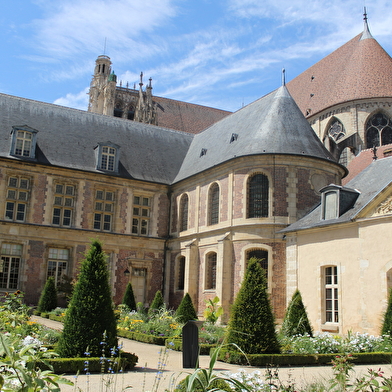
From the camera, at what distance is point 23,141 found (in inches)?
920

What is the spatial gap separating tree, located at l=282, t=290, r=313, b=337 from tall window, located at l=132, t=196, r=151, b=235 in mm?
12696

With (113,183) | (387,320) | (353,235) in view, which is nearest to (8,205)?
(113,183)

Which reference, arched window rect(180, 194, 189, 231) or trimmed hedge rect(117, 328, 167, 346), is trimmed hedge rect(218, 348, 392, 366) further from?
arched window rect(180, 194, 189, 231)

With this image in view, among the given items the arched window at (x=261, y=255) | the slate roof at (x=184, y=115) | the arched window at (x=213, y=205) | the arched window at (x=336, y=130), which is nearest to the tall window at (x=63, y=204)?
the arched window at (x=213, y=205)

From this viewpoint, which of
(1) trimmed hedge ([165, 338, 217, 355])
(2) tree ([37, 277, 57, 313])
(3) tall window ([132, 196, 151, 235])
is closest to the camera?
(1) trimmed hedge ([165, 338, 217, 355])

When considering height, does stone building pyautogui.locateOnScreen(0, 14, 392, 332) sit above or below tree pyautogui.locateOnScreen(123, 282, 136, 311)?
above

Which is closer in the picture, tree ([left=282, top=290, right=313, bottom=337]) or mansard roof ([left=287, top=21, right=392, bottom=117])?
tree ([left=282, top=290, right=313, bottom=337])

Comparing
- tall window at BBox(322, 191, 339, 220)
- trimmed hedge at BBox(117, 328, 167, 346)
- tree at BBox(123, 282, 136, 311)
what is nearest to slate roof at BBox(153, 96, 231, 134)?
tree at BBox(123, 282, 136, 311)

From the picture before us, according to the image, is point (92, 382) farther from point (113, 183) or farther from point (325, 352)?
point (113, 183)

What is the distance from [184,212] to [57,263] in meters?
6.86

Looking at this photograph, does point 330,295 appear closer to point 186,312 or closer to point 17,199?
point 186,312

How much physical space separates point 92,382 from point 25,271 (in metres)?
15.9

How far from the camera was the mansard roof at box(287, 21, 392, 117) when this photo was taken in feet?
113

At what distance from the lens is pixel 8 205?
22.6 m
